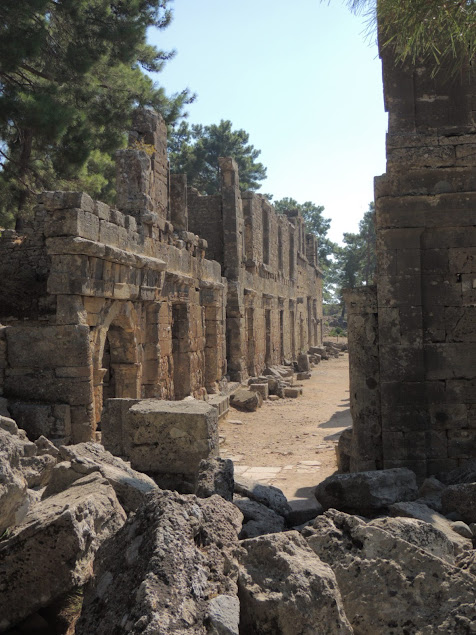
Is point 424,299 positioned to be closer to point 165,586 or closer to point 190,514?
point 190,514

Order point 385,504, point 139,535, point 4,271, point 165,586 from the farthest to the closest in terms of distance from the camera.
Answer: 1. point 4,271
2. point 385,504
3. point 139,535
4. point 165,586

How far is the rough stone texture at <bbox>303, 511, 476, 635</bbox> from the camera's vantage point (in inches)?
132

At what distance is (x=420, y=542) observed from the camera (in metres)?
4.00

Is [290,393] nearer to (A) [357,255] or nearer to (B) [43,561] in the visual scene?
(B) [43,561]

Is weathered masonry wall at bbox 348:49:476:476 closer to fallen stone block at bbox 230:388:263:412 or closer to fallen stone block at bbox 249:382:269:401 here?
fallen stone block at bbox 230:388:263:412

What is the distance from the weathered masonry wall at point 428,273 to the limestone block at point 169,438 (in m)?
2.05

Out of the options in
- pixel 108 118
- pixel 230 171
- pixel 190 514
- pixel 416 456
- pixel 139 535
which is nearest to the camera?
pixel 139 535

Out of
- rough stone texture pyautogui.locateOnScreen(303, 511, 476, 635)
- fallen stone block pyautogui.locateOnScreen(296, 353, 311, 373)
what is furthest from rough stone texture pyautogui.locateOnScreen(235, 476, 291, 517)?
fallen stone block pyautogui.locateOnScreen(296, 353, 311, 373)

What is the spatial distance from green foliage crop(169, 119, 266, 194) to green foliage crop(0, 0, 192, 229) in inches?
868

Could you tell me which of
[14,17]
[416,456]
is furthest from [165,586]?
[14,17]

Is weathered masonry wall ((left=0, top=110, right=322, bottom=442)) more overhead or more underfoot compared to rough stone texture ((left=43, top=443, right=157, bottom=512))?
more overhead

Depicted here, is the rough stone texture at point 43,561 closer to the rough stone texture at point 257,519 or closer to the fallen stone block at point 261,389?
the rough stone texture at point 257,519

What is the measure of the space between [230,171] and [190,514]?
16.2 m

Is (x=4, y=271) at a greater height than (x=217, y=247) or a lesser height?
lesser
